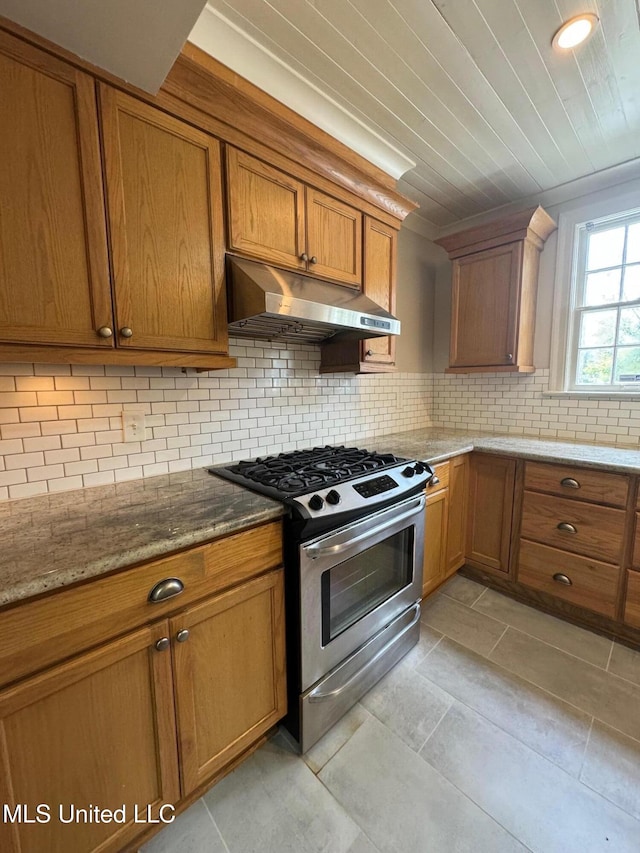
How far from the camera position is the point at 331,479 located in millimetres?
1436

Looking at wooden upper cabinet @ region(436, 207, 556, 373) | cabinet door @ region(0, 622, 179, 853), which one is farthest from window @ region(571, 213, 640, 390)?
cabinet door @ region(0, 622, 179, 853)

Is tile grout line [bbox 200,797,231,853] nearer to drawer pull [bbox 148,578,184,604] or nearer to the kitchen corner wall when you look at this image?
drawer pull [bbox 148,578,184,604]

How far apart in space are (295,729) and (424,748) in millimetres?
500

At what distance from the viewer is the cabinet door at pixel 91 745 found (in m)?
0.80

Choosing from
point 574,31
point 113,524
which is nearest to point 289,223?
point 574,31

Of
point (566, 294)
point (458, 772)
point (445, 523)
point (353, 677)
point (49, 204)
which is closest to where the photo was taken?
point (49, 204)

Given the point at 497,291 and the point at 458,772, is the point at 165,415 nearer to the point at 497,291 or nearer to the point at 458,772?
the point at 458,772

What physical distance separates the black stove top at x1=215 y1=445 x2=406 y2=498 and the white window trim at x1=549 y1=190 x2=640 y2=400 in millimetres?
1564

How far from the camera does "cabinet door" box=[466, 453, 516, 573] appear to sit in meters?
2.22

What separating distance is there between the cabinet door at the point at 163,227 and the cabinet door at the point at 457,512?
5.31 feet

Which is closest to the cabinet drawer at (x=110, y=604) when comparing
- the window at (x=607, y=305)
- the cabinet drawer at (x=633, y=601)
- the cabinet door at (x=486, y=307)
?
the cabinet drawer at (x=633, y=601)

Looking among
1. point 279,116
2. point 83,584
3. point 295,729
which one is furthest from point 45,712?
point 279,116

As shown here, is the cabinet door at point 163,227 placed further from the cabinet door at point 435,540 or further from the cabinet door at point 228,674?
the cabinet door at point 435,540

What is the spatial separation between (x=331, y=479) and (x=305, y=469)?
0.20 m
